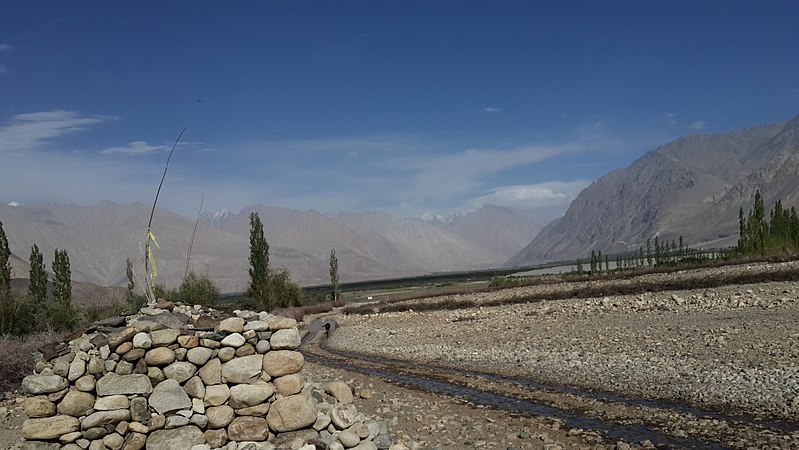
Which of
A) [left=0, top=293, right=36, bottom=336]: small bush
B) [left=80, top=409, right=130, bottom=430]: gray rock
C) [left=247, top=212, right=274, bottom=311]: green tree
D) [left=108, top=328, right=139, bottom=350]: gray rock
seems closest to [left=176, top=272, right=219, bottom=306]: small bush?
[left=247, top=212, right=274, bottom=311]: green tree

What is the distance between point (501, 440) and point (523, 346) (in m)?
13.2

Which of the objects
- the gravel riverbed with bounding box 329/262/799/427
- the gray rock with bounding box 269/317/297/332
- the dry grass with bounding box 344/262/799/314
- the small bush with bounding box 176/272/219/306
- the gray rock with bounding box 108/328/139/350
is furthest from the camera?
the dry grass with bounding box 344/262/799/314

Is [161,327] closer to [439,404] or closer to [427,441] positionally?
[427,441]

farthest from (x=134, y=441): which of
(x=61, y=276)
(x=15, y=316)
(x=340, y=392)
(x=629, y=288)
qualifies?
(x=61, y=276)

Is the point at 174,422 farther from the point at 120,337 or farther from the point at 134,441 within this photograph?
the point at 120,337

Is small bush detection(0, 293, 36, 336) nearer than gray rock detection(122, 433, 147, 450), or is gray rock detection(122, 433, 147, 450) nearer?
gray rock detection(122, 433, 147, 450)

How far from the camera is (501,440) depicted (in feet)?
41.7

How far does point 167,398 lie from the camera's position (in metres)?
9.30

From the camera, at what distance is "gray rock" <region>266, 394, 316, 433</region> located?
9.64 m

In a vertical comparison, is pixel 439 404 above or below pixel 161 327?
below

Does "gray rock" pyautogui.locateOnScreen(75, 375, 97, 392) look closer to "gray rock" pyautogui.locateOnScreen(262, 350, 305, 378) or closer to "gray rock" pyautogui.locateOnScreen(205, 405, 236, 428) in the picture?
"gray rock" pyautogui.locateOnScreen(205, 405, 236, 428)

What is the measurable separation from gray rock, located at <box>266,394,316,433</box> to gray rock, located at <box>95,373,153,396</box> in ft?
6.73

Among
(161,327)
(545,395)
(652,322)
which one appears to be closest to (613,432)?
(545,395)

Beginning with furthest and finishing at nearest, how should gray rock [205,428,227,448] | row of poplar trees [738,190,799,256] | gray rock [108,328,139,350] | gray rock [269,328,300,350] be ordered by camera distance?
row of poplar trees [738,190,799,256]
gray rock [269,328,300,350]
gray rock [205,428,227,448]
gray rock [108,328,139,350]
